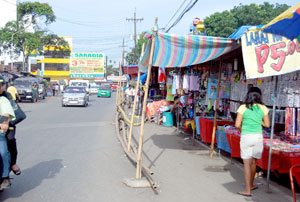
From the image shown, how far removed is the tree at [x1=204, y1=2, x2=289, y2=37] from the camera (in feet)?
113

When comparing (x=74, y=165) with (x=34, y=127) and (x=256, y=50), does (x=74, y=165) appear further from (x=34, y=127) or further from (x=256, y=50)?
(x=34, y=127)

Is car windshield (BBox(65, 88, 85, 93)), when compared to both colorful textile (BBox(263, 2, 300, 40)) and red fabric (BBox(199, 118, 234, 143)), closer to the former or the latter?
red fabric (BBox(199, 118, 234, 143))

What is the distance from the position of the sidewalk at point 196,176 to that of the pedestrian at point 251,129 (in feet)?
1.61

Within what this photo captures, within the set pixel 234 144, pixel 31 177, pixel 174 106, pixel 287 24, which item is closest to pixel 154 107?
pixel 174 106

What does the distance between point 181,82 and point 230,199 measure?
6285mm

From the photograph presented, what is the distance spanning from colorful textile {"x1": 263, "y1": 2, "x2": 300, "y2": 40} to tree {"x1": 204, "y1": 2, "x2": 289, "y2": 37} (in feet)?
103

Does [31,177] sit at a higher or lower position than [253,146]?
lower

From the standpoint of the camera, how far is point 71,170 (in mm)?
6633

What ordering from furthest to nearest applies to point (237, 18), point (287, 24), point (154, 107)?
point (237, 18), point (154, 107), point (287, 24)

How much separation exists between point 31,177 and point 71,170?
2.84 feet

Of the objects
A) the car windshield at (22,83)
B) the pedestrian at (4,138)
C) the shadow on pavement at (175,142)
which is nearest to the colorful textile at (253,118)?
the pedestrian at (4,138)

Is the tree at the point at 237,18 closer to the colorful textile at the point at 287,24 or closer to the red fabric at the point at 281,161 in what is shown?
the red fabric at the point at 281,161

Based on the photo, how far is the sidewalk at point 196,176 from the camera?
526 centimetres

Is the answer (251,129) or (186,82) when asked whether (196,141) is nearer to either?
(186,82)
